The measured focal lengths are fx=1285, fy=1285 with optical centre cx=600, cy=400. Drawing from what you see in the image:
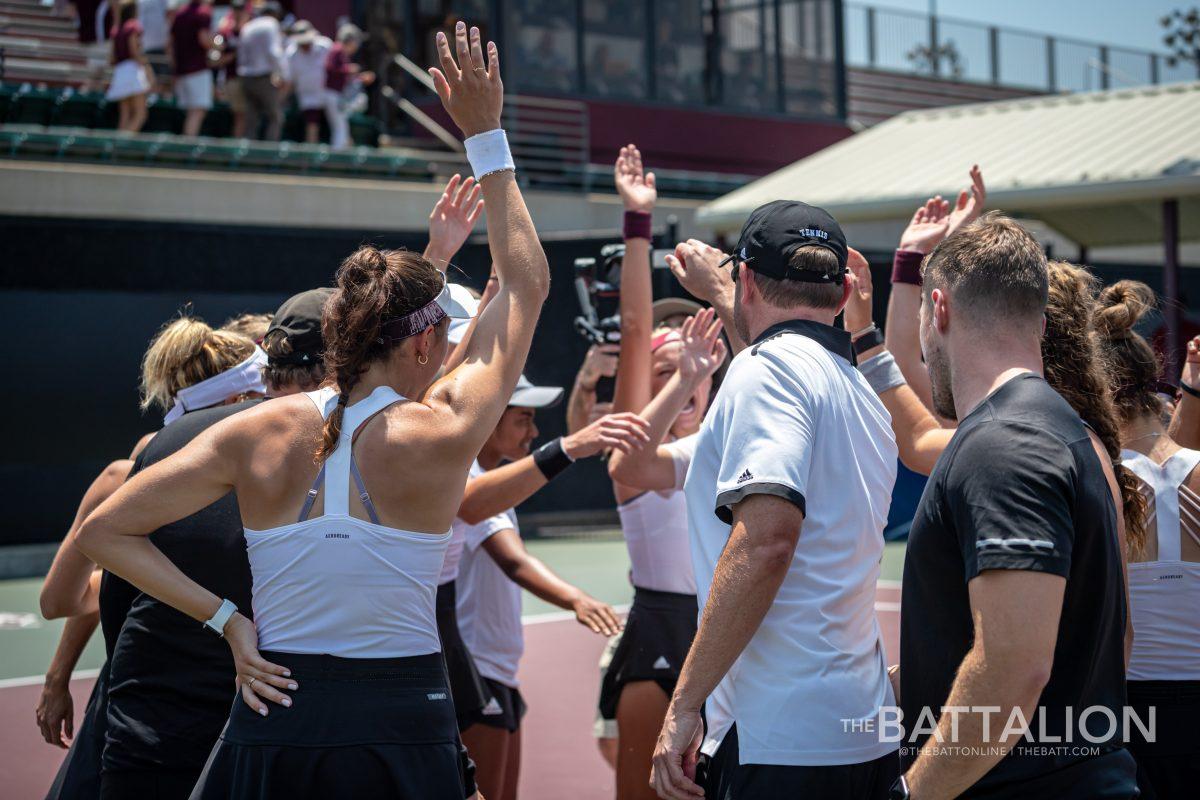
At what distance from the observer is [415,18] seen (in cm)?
2244

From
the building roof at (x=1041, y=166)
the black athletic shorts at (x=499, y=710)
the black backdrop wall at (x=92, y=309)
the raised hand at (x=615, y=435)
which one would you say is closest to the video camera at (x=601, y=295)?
the raised hand at (x=615, y=435)

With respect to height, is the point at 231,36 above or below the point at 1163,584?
above

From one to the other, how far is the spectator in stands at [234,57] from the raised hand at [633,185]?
46.5 ft

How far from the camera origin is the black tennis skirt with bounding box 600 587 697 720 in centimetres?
420

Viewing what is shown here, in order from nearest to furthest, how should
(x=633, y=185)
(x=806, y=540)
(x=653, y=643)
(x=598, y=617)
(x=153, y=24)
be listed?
1. (x=806, y=540)
2. (x=598, y=617)
3. (x=633, y=185)
4. (x=653, y=643)
5. (x=153, y=24)

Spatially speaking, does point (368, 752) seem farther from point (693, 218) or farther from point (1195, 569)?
point (693, 218)

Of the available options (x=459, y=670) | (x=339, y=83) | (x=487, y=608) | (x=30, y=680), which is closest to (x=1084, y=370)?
(x=459, y=670)

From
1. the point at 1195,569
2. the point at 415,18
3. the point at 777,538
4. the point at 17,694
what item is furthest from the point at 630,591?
the point at 415,18

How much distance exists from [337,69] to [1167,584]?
52.9 feet

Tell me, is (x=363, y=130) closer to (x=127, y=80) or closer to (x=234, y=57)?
(x=234, y=57)

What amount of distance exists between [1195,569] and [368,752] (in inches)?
86.6

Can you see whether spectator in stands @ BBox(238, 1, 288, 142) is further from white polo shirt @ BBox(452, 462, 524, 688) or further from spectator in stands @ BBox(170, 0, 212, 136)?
white polo shirt @ BBox(452, 462, 524, 688)

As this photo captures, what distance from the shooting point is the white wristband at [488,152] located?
10.1 feet

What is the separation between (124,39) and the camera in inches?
630
